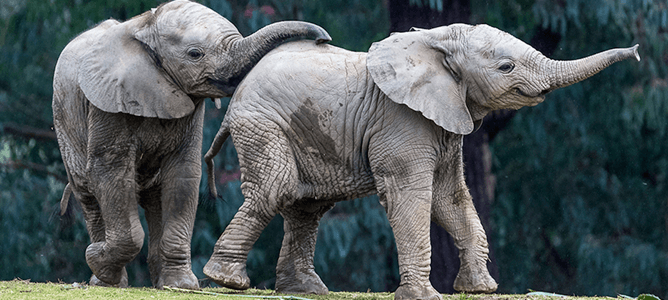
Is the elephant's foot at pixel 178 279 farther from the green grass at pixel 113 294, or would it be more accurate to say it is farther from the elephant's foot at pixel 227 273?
the elephant's foot at pixel 227 273

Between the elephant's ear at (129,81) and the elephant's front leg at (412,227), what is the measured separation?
1.76 meters

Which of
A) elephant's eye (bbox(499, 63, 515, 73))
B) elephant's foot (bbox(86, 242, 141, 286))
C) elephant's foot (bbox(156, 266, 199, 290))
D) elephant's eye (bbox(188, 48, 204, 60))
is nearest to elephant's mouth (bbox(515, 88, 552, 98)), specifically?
elephant's eye (bbox(499, 63, 515, 73))

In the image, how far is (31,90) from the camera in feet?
40.4

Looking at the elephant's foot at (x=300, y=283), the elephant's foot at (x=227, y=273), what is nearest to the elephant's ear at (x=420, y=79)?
the elephant's foot at (x=227, y=273)

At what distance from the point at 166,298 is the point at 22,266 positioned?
769 cm

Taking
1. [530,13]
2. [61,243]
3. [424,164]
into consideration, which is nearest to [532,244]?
[530,13]

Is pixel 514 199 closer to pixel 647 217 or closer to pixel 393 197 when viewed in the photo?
pixel 647 217

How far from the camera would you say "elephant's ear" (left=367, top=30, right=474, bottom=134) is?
18.2 feet

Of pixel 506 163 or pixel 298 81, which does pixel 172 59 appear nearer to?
pixel 298 81

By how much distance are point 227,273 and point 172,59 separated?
1639 millimetres

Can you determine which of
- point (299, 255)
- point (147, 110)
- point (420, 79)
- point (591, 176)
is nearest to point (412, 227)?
point (420, 79)

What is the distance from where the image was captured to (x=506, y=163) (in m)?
12.4

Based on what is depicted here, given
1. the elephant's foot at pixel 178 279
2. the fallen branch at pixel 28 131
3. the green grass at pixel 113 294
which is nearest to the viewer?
the green grass at pixel 113 294

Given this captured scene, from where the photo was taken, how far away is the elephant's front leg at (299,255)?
256 inches
